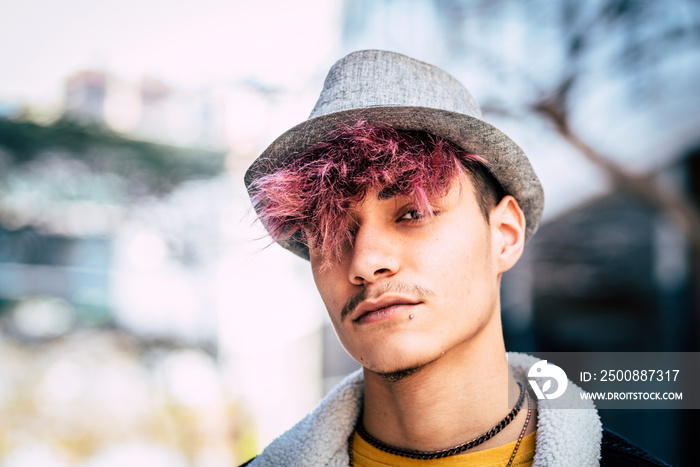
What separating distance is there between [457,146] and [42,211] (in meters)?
5.92

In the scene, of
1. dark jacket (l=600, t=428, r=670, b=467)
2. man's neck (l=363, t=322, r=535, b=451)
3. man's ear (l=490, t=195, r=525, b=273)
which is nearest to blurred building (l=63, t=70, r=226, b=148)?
man's ear (l=490, t=195, r=525, b=273)

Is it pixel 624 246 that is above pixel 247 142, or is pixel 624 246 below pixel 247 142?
below

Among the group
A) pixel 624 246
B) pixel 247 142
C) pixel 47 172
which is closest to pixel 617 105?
pixel 624 246

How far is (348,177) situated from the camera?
5.44ft

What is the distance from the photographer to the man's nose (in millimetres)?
1523

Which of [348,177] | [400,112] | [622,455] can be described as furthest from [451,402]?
[400,112]

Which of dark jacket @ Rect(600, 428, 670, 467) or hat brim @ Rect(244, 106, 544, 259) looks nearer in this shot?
dark jacket @ Rect(600, 428, 670, 467)

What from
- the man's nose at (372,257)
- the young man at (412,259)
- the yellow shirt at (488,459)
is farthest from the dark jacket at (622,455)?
the man's nose at (372,257)

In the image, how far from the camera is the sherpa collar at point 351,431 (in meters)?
1.51

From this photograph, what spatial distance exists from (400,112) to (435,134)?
14 cm

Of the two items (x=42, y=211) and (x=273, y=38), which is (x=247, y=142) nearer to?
(x=273, y=38)

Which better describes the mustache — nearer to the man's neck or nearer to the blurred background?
the man's neck

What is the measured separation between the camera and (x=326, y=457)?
5.77 feet

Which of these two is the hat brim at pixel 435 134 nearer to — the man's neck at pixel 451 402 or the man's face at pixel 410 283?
the man's face at pixel 410 283
